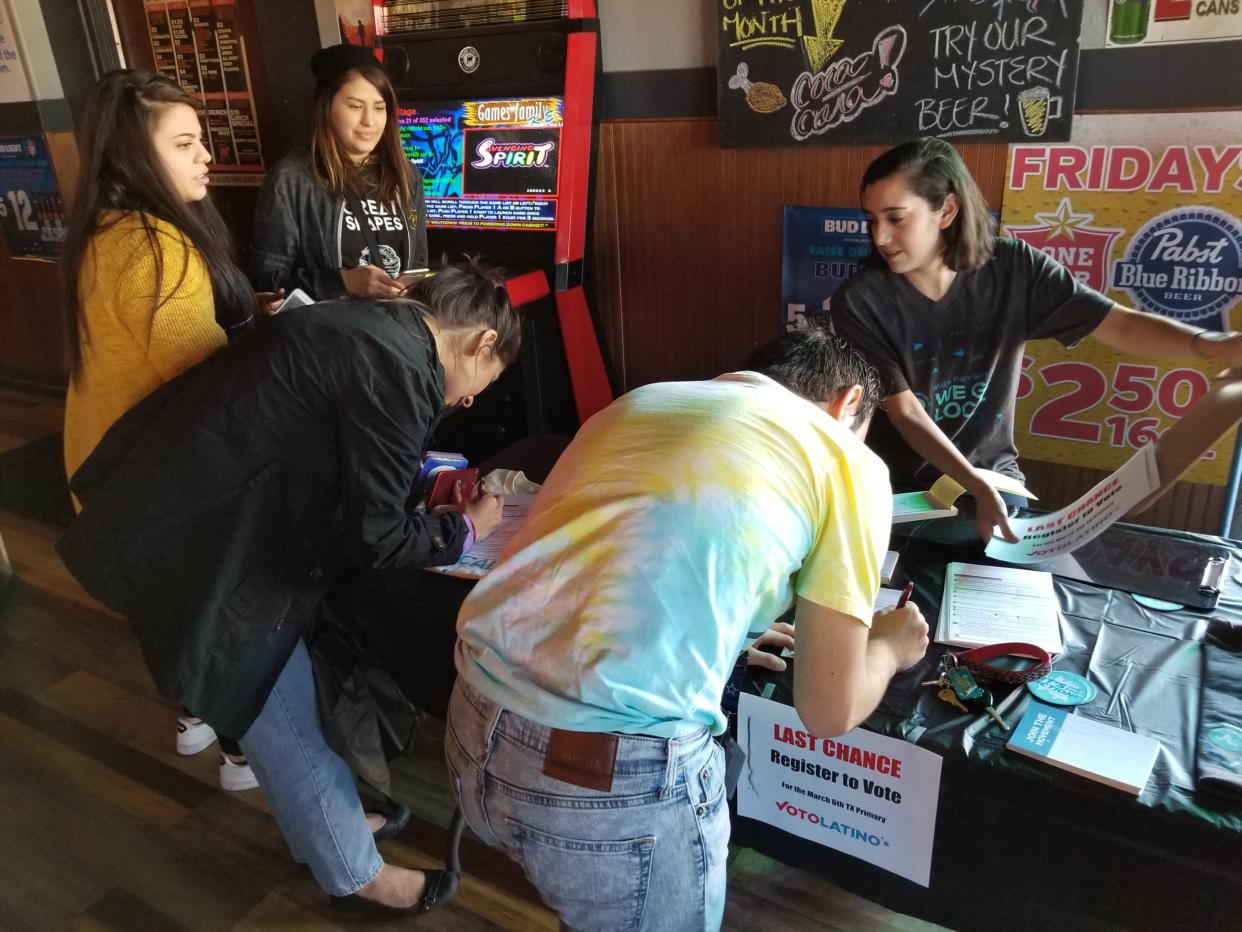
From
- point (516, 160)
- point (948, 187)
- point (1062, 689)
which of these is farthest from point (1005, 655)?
point (516, 160)

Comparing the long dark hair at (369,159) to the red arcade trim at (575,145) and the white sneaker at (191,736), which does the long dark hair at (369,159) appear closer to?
the red arcade trim at (575,145)

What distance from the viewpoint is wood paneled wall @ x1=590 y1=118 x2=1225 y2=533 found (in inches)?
104

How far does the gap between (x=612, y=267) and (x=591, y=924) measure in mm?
2434

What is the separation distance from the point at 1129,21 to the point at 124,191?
2204mm

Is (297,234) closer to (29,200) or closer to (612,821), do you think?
(612,821)

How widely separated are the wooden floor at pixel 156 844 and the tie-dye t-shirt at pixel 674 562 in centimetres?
94

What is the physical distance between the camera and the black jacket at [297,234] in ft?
7.95

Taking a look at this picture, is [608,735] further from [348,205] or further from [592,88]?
[592,88]

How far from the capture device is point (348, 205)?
2520 mm

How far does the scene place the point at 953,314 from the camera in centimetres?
197

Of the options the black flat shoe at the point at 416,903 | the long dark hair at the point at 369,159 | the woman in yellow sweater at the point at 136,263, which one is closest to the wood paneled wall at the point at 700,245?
the long dark hair at the point at 369,159

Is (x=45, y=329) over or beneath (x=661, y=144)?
beneath

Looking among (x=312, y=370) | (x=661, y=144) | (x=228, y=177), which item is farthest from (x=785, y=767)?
(x=228, y=177)

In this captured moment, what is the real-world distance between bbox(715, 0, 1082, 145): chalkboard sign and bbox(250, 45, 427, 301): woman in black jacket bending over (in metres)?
0.98
